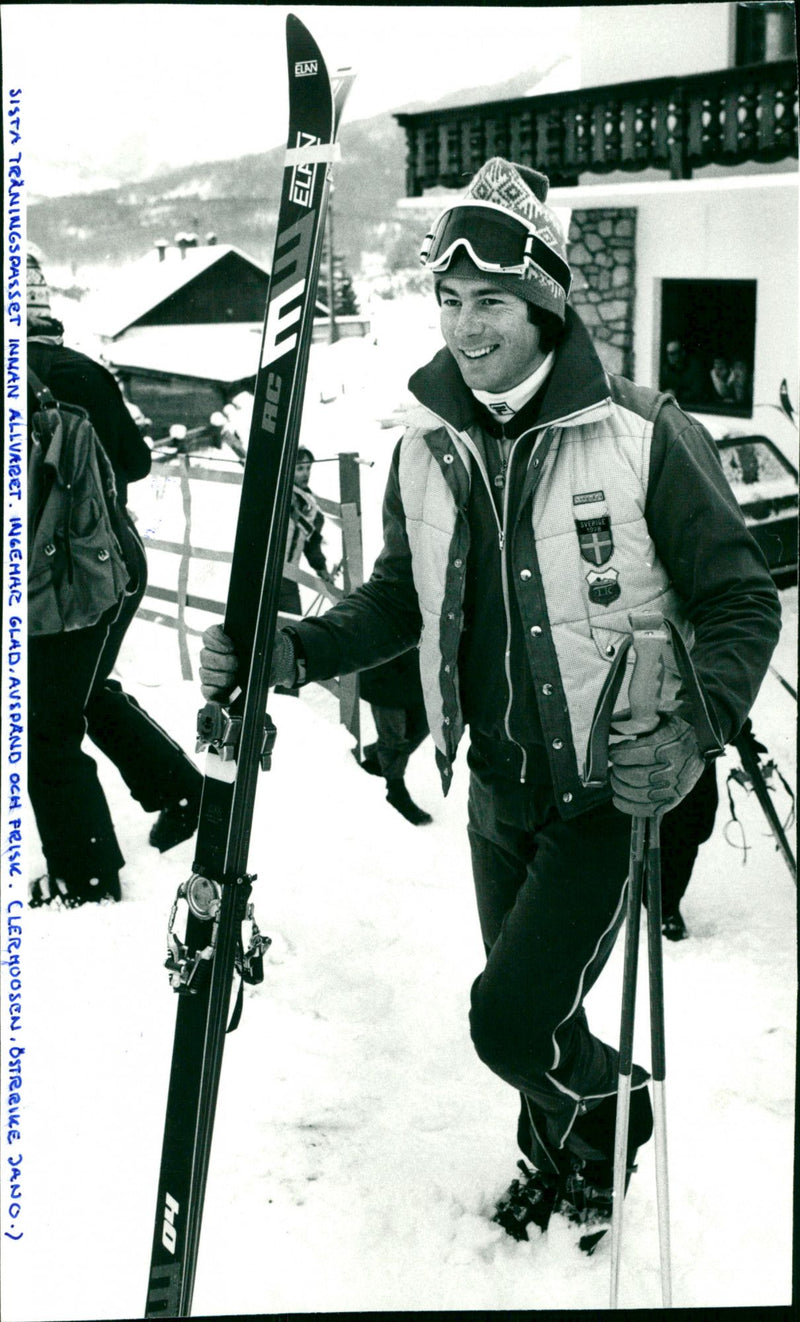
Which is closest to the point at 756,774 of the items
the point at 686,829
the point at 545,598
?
the point at 686,829

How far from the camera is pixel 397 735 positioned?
3467mm

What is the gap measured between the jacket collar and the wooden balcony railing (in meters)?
1.38

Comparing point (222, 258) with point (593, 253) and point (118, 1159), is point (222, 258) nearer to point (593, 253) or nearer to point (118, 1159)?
point (118, 1159)

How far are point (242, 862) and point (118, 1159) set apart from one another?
0.78 metres

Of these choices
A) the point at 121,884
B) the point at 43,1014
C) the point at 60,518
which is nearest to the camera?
the point at 43,1014

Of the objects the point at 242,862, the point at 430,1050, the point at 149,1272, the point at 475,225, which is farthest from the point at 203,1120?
the point at 475,225

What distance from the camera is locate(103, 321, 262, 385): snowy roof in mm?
3418

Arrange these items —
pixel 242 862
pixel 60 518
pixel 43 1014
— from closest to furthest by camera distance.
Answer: pixel 242 862
pixel 43 1014
pixel 60 518

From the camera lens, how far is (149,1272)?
94.5 inches

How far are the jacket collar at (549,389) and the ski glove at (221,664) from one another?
0.50 meters

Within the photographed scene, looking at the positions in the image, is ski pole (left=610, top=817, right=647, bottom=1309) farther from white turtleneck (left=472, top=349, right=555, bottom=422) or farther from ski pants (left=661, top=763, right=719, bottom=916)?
ski pants (left=661, top=763, right=719, bottom=916)

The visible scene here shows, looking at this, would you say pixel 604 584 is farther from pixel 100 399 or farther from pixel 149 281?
pixel 149 281

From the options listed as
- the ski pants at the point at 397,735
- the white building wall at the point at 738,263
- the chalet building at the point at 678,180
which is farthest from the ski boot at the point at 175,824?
the white building wall at the point at 738,263

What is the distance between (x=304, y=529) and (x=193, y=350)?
79cm
